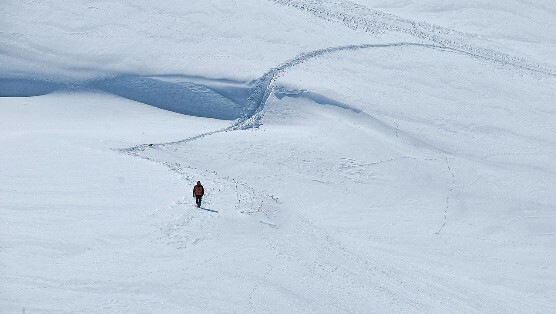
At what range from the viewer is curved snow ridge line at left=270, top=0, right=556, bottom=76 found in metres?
48.4

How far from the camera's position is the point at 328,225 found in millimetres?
26703

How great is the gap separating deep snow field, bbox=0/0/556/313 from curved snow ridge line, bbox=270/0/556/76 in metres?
0.29

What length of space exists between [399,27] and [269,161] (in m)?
24.8

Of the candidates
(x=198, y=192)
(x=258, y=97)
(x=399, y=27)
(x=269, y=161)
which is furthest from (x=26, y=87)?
(x=399, y=27)

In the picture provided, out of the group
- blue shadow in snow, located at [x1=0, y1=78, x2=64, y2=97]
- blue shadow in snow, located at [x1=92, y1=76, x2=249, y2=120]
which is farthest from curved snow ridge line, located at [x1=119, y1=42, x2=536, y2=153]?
blue shadow in snow, located at [x1=0, y1=78, x2=64, y2=97]

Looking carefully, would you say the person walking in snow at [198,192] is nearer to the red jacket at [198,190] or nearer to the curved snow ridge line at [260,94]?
the red jacket at [198,190]

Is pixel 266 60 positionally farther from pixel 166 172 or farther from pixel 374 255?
pixel 374 255

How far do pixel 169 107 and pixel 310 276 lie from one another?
18.7m

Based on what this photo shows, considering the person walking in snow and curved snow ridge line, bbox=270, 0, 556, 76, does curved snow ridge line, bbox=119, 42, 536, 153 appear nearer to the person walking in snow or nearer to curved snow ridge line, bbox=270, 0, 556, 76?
curved snow ridge line, bbox=270, 0, 556, 76

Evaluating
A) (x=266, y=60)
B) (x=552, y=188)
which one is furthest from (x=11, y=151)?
(x=552, y=188)

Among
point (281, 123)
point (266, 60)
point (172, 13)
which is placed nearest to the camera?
point (281, 123)

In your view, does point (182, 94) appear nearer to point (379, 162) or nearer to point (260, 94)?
point (260, 94)

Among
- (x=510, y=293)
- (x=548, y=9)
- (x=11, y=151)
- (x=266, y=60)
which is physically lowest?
(x=510, y=293)

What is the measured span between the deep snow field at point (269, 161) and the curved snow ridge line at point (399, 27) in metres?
0.29
